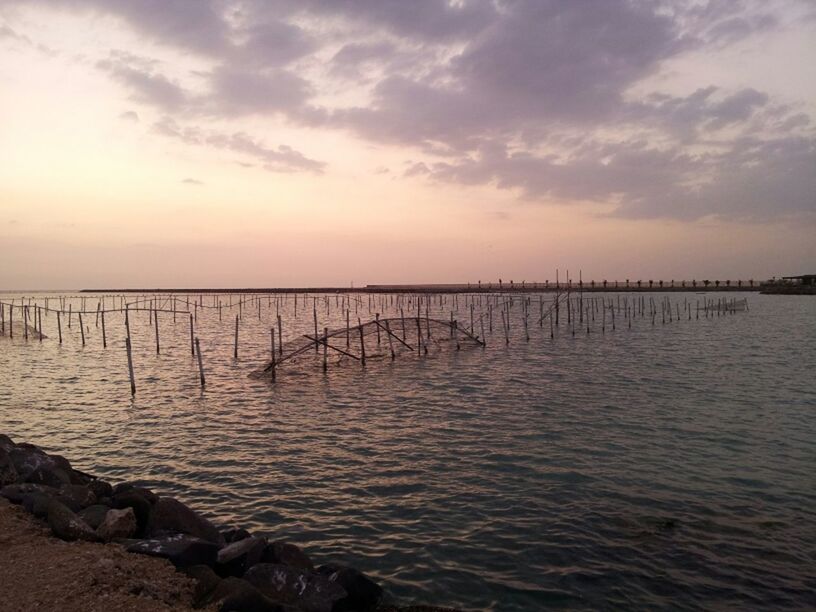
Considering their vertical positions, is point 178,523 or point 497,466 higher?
point 178,523

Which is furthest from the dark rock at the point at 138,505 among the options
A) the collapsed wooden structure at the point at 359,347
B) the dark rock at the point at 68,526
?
the collapsed wooden structure at the point at 359,347

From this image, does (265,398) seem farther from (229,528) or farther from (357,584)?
(357,584)

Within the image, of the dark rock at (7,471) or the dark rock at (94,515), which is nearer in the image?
the dark rock at (94,515)

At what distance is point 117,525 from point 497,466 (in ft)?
23.7

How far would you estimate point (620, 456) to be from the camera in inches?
478

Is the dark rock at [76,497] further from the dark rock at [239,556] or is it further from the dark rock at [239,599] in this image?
the dark rock at [239,599]

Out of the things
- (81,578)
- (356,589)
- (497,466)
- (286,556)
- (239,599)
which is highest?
(81,578)

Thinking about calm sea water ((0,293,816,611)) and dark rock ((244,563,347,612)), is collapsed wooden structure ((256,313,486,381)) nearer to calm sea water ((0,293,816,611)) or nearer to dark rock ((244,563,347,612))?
calm sea water ((0,293,816,611))

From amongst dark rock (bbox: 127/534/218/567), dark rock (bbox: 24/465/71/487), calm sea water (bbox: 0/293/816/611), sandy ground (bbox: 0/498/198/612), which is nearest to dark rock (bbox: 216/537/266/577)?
dark rock (bbox: 127/534/218/567)

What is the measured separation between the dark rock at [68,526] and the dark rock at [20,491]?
1184 mm

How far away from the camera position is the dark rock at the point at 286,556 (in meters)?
6.73

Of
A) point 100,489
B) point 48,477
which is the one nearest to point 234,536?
point 100,489

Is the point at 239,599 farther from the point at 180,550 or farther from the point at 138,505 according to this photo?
the point at 138,505

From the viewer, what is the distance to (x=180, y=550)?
20.9 ft
